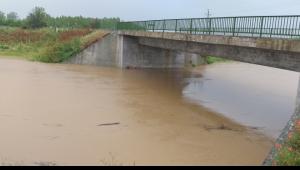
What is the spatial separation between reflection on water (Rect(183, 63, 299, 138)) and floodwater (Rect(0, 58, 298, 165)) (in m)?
0.06

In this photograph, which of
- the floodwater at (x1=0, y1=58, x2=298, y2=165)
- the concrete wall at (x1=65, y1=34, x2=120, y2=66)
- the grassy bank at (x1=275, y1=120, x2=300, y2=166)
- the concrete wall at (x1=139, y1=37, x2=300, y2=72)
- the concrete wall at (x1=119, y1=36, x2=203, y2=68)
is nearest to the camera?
the grassy bank at (x1=275, y1=120, x2=300, y2=166)

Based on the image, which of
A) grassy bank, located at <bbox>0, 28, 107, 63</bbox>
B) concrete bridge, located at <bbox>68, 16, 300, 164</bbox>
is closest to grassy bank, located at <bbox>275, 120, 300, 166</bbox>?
concrete bridge, located at <bbox>68, 16, 300, 164</bbox>

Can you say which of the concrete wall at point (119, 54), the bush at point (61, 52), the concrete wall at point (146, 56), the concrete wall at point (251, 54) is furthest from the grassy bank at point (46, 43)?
the concrete wall at point (251, 54)

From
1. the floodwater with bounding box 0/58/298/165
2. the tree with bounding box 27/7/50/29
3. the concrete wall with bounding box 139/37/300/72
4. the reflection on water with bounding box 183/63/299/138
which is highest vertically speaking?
the tree with bounding box 27/7/50/29

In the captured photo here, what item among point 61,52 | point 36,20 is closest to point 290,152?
point 61,52

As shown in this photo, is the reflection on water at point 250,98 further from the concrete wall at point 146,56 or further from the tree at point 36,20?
the tree at point 36,20

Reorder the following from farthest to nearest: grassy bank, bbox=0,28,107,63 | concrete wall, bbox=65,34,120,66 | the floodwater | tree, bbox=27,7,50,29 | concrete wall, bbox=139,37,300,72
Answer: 1. tree, bbox=27,7,50,29
2. grassy bank, bbox=0,28,107,63
3. concrete wall, bbox=65,34,120,66
4. concrete wall, bbox=139,37,300,72
5. the floodwater

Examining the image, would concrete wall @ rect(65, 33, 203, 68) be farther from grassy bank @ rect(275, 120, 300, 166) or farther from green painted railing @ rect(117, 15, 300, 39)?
grassy bank @ rect(275, 120, 300, 166)

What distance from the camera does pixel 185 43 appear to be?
74.0 ft

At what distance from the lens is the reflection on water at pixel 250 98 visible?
49.8 feet

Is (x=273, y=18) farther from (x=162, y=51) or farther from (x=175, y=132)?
(x=162, y=51)

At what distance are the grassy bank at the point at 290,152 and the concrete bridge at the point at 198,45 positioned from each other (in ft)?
1.19

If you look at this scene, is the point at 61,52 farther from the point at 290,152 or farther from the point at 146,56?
the point at 290,152

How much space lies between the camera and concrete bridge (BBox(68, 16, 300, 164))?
13688 millimetres
